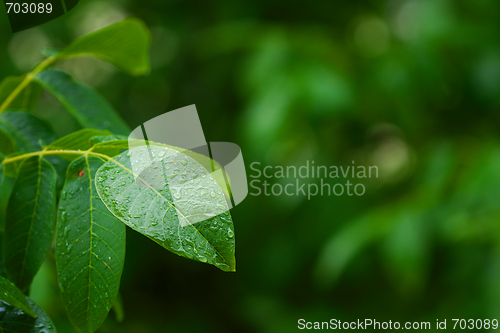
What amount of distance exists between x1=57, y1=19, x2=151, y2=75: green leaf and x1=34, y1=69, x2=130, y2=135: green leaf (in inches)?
1.2

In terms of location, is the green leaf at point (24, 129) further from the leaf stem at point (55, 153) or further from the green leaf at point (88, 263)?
the green leaf at point (88, 263)

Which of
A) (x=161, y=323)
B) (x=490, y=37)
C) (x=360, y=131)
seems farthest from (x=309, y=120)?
(x=161, y=323)

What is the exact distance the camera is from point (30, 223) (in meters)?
0.37

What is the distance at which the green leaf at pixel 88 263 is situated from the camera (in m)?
0.29

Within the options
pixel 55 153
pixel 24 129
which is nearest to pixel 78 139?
pixel 55 153

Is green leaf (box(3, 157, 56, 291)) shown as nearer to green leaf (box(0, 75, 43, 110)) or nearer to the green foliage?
the green foliage

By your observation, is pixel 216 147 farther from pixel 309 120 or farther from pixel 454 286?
pixel 454 286

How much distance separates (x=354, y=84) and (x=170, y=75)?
973mm

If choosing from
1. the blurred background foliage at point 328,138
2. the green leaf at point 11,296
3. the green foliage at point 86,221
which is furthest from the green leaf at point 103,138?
the blurred background foliage at point 328,138

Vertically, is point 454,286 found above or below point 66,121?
below

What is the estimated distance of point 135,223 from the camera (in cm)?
23

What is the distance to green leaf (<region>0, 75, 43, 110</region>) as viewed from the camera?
0.52 metres

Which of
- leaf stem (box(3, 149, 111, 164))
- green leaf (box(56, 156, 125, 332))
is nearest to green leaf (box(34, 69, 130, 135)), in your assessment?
leaf stem (box(3, 149, 111, 164))

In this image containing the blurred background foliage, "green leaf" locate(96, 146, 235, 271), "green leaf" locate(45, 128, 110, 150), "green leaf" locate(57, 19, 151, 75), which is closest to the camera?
"green leaf" locate(96, 146, 235, 271)
